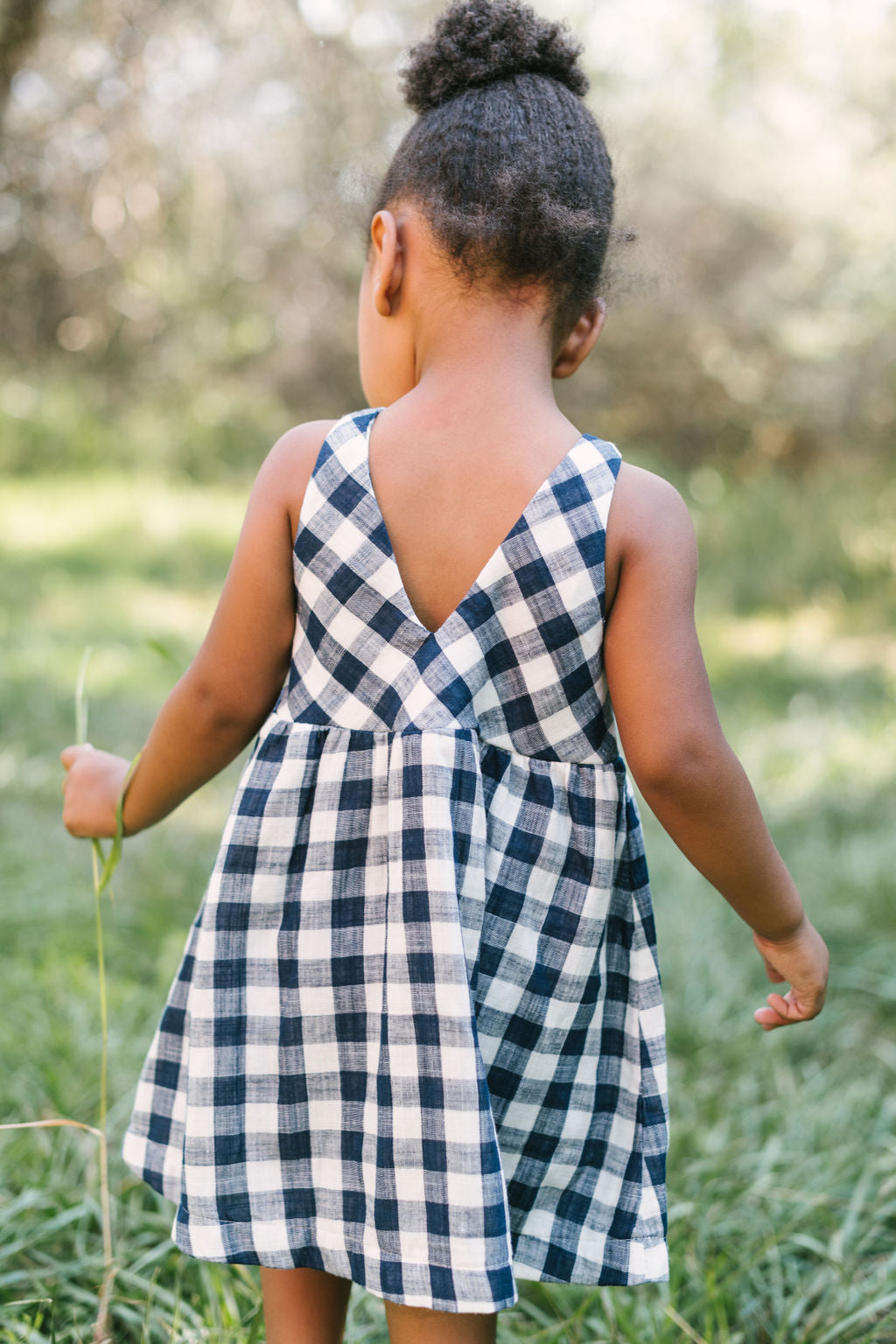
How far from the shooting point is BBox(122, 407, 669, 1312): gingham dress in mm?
1041

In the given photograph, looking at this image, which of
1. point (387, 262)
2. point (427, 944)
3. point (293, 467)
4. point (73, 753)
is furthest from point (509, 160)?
point (73, 753)

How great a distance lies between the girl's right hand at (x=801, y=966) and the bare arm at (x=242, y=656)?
1.93 ft

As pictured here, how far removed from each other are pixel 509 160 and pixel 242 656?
54cm

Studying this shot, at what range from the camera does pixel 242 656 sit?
45.6 inches

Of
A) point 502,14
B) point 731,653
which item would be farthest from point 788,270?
point 502,14

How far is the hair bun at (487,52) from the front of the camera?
1.15 metres

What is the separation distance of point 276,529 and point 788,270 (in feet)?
30.0

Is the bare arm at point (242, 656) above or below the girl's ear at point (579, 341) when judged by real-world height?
below

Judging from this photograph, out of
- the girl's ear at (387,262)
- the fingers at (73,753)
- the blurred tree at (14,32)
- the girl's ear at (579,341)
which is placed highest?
the blurred tree at (14,32)

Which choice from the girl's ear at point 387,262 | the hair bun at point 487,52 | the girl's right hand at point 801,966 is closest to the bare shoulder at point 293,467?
the girl's ear at point 387,262

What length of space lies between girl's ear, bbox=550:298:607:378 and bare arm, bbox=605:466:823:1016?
0.53ft

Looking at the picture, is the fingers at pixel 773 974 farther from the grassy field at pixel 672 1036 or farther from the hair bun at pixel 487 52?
the hair bun at pixel 487 52

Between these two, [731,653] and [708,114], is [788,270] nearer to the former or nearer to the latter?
[708,114]

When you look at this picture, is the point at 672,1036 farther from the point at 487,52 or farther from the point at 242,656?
the point at 487,52
